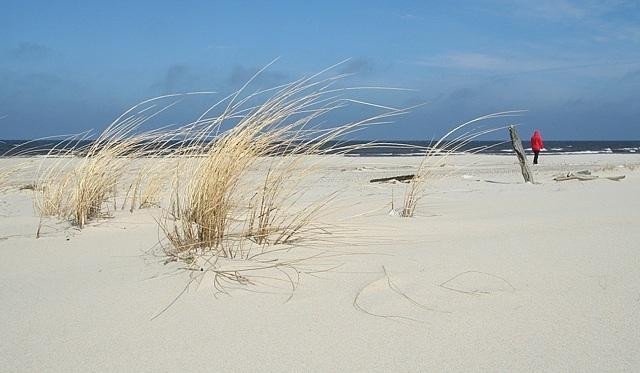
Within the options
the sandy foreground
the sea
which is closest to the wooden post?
the sea

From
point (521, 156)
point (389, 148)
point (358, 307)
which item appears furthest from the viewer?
point (521, 156)

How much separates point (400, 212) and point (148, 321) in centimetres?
202

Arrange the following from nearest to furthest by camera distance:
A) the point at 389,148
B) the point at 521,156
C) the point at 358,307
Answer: the point at 358,307, the point at 389,148, the point at 521,156

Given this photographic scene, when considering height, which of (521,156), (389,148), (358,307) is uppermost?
(389,148)

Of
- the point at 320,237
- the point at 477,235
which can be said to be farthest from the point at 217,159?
the point at 477,235

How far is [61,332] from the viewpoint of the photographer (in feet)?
4.99

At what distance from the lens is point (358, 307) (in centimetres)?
163

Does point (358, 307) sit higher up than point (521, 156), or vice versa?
point (521, 156)

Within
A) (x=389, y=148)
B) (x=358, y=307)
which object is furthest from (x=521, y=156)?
(x=358, y=307)

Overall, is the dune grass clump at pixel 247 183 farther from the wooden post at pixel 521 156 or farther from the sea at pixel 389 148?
the wooden post at pixel 521 156

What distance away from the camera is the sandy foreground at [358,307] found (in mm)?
1327

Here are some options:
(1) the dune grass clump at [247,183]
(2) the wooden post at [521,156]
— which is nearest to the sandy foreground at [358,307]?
(1) the dune grass clump at [247,183]

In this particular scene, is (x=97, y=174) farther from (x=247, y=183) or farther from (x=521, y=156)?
(x=521, y=156)

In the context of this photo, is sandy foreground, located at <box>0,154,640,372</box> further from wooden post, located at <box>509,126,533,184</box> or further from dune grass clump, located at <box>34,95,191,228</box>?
wooden post, located at <box>509,126,533,184</box>
